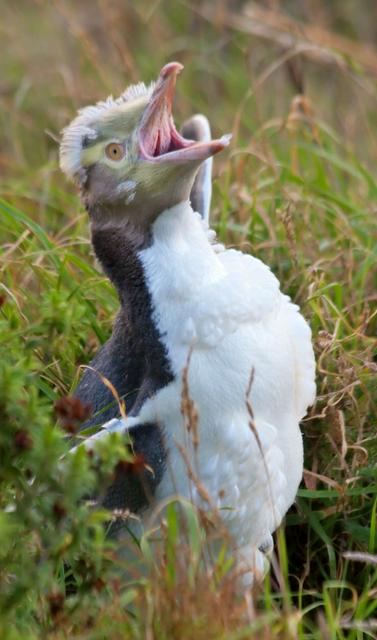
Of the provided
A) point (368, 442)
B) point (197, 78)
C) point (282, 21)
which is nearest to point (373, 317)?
point (368, 442)

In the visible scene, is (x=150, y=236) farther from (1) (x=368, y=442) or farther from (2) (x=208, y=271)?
(1) (x=368, y=442)

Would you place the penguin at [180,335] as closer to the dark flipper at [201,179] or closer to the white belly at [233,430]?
the white belly at [233,430]

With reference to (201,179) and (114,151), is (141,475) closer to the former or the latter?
(114,151)

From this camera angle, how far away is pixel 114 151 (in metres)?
2.88

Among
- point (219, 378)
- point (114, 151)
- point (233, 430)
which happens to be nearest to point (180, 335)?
point (219, 378)

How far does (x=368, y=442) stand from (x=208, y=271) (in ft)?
2.51

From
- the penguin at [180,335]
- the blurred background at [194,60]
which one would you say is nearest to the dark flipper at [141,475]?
the penguin at [180,335]

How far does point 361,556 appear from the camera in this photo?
262 cm

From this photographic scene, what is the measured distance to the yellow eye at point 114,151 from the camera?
2.86 m

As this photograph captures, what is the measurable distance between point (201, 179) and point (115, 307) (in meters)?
0.46

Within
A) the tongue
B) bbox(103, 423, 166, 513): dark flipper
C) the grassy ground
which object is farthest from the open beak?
bbox(103, 423, 166, 513): dark flipper

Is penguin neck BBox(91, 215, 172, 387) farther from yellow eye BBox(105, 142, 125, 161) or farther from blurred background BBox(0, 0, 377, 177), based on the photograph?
blurred background BBox(0, 0, 377, 177)

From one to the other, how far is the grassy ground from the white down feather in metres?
0.13

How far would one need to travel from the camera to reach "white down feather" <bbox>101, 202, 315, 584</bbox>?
2.76 meters
